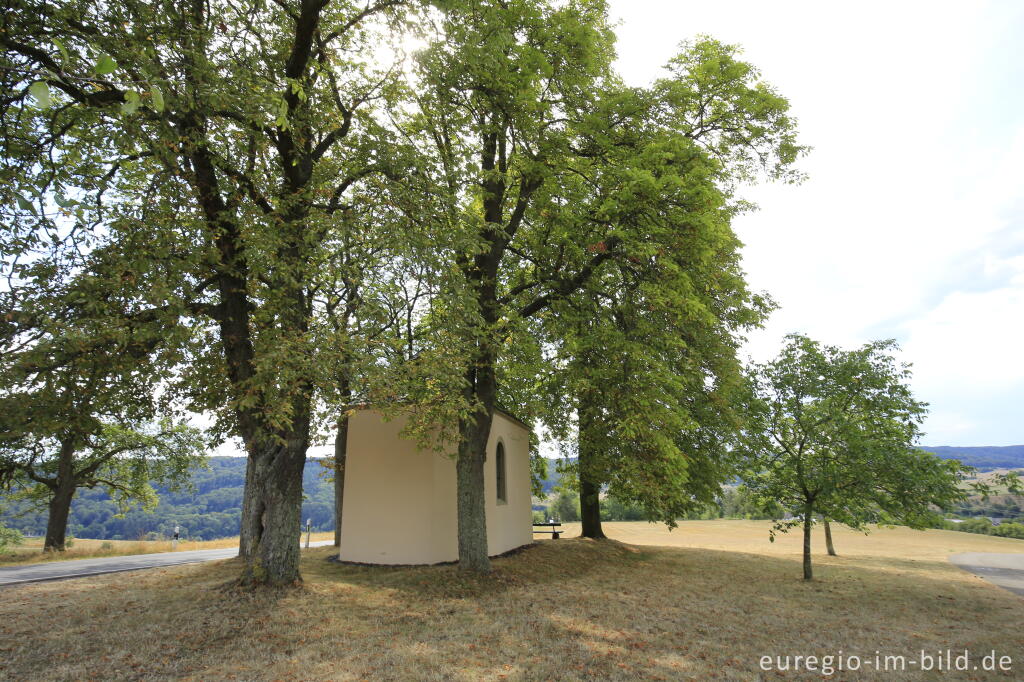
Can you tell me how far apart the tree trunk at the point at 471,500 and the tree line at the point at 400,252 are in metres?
0.06

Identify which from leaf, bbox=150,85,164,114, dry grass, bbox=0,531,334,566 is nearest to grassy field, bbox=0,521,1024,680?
leaf, bbox=150,85,164,114

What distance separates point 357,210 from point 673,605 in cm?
996

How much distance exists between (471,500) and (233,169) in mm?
8406

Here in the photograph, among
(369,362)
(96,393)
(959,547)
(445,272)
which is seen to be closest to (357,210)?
(445,272)

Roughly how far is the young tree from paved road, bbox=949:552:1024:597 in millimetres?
5033

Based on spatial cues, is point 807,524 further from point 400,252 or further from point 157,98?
point 157,98

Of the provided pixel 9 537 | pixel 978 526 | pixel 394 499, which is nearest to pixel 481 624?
pixel 394 499

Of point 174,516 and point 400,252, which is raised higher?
point 400,252

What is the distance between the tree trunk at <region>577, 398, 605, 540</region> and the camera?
14195 mm

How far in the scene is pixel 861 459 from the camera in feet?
41.9

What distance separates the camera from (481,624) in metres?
8.60

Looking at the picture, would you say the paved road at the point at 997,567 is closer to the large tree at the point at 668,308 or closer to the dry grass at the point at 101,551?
the large tree at the point at 668,308

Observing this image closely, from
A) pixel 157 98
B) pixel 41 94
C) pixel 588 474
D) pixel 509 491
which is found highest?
pixel 157 98

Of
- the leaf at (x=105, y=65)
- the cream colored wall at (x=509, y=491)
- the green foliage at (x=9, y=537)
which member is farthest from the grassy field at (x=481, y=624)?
the green foliage at (x=9, y=537)
